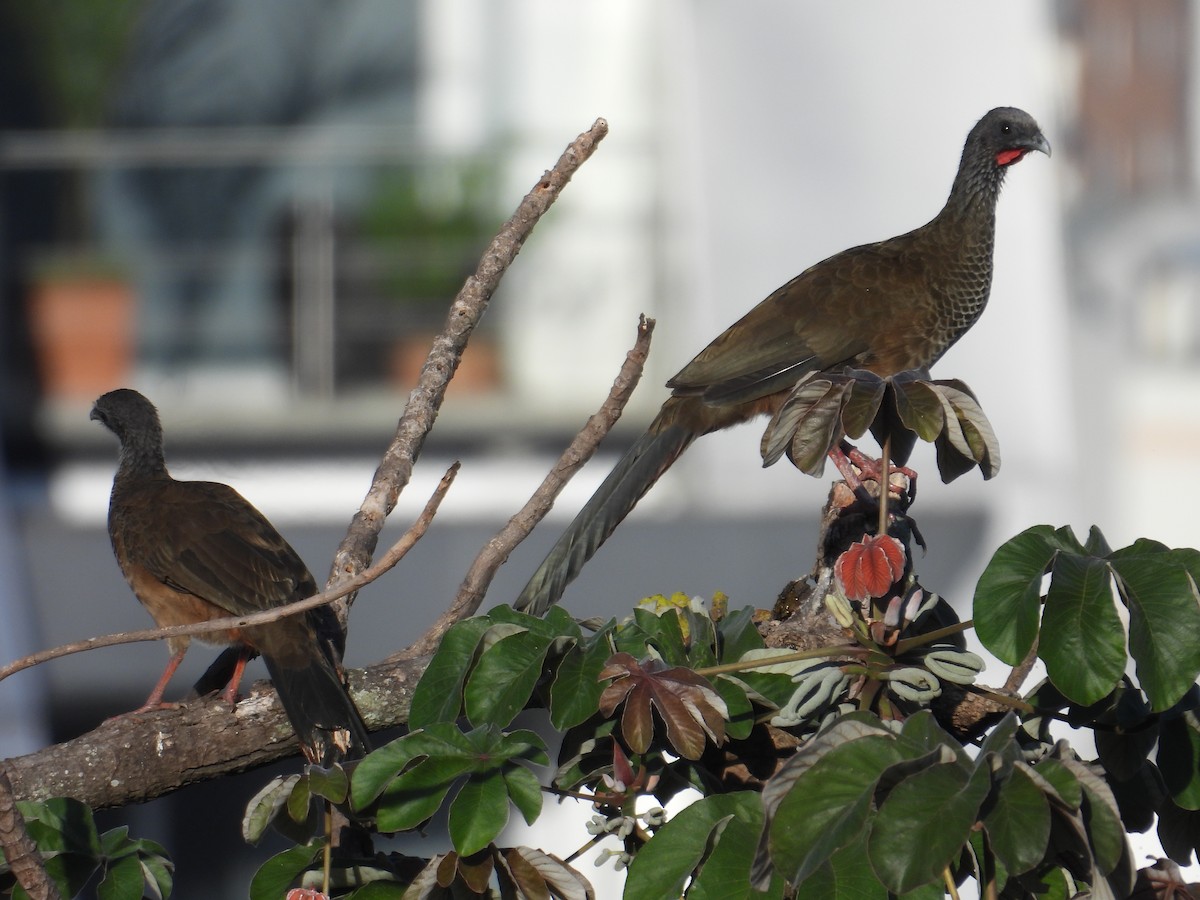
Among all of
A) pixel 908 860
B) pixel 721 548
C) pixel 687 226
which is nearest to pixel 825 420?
pixel 908 860

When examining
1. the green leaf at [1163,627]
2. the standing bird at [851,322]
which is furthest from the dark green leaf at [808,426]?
the standing bird at [851,322]

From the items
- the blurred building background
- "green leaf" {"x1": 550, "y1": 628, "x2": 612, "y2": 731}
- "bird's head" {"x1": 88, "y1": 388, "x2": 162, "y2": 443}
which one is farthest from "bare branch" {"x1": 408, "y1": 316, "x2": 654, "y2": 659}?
the blurred building background

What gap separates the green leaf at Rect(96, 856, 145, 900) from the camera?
4.83 ft

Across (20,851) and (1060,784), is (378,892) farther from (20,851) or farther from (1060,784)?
(1060,784)

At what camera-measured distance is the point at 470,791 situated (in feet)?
4.42

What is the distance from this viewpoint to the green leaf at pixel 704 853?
4.24 ft

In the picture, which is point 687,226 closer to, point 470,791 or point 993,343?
point 993,343

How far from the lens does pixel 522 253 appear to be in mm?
6699

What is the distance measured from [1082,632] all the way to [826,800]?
309 mm

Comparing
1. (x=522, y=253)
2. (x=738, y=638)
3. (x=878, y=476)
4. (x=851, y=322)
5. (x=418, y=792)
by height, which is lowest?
(x=418, y=792)

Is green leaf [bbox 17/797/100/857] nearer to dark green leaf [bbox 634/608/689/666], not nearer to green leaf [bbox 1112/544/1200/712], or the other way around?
dark green leaf [bbox 634/608/689/666]

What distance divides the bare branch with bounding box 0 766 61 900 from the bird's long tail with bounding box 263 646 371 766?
44 centimetres

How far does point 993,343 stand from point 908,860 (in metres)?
4.90

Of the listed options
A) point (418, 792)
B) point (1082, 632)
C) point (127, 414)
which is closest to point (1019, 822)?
point (1082, 632)
